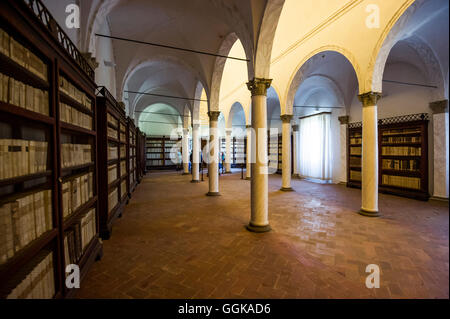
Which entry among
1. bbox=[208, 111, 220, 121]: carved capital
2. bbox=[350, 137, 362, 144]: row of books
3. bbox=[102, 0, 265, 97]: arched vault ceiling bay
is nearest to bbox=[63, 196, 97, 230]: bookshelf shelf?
bbox=[102, 0, 265, 97]: arched vault ceiling bay

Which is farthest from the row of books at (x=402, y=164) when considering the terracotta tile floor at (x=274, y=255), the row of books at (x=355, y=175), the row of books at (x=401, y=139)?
the terracotta tile floor at (x=274, y=255)

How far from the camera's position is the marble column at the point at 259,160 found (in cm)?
402

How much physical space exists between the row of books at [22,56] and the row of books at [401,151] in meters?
9.15

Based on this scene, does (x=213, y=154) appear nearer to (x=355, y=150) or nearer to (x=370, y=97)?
(x=370, y=97)

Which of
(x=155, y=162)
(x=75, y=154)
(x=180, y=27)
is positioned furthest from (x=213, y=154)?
(x=155, y=162)

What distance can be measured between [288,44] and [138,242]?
8040mm

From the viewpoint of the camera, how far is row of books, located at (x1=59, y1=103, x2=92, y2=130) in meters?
2.01

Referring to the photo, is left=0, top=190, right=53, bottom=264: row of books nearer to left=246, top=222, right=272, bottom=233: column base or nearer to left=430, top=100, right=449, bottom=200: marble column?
left=246, top=222, right=272, bottom=233: column base

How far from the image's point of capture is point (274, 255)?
310cm

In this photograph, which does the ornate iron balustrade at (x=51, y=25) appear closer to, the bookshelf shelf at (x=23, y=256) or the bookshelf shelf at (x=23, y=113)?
the bookshelf shelf at (x=23, y=113)

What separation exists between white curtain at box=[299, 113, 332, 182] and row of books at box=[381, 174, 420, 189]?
9.74 feet

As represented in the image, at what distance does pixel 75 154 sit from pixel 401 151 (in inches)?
356
